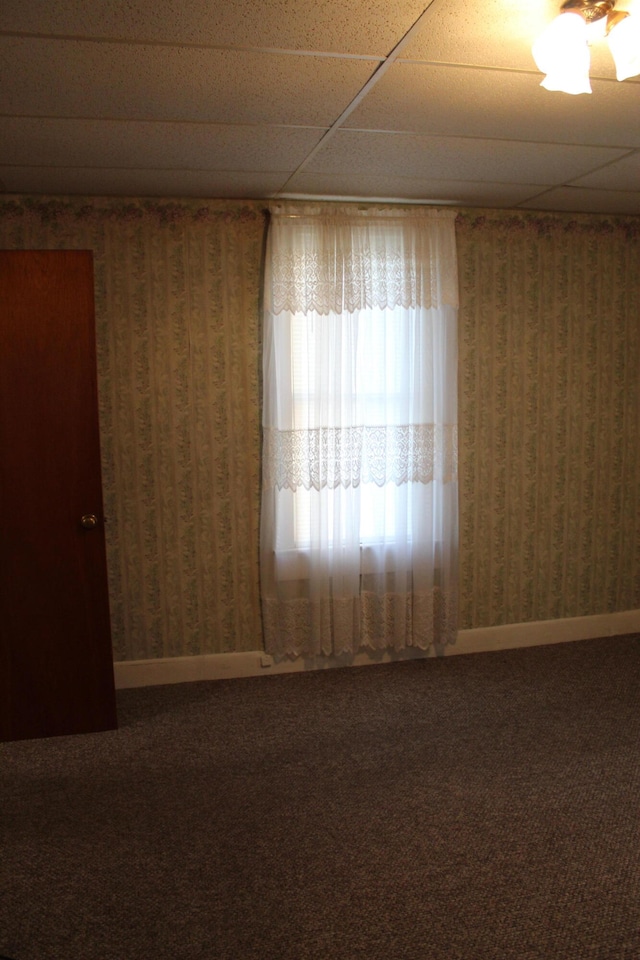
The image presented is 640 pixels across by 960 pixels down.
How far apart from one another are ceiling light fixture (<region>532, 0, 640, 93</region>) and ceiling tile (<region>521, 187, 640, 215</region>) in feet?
6.01

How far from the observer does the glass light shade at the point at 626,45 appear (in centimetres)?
178

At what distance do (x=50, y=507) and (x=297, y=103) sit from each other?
1911mm

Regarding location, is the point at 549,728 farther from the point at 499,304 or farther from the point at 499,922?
the point at 499,304

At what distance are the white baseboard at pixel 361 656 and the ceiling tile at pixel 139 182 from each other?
7.52ft

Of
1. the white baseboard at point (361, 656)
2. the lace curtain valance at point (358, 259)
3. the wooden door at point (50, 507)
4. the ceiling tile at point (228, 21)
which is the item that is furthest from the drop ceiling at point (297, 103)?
the white baseboard at point (361, 656)

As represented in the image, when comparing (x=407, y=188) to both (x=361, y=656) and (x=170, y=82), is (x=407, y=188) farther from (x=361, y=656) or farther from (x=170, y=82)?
(x=361, y=656)

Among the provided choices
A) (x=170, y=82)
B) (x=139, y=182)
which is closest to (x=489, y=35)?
(x=170, y=82)

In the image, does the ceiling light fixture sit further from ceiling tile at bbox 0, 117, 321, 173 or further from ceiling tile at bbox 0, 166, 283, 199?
ceiling tile at bbox 0, 166, 283, 199

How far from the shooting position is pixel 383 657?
4215 millimetres

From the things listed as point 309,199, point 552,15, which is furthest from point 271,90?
point 309,199

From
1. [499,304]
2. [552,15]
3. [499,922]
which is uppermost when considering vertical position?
[552,15]

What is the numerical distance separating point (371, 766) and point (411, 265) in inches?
94.9

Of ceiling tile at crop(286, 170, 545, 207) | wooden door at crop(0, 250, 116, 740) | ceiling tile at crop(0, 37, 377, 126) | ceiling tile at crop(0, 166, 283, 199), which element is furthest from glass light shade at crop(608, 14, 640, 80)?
wooden door at crop(0, 250, 116, 740)

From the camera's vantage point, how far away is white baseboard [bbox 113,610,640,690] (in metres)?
3.93
